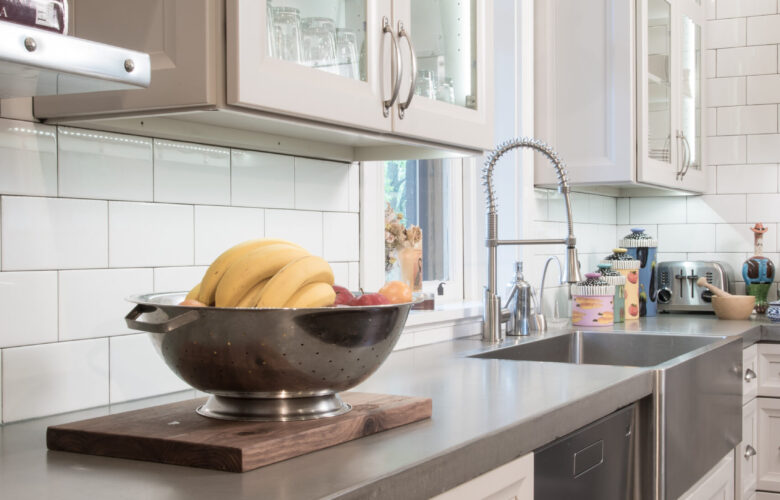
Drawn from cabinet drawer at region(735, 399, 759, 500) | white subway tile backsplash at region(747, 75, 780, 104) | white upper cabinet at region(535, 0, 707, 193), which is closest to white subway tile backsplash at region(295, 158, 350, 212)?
white upper cabinet at region(535, 0, 707, 193)

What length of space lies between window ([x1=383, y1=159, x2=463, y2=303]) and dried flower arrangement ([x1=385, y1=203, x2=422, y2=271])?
115 mm

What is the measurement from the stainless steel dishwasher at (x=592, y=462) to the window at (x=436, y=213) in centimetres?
107

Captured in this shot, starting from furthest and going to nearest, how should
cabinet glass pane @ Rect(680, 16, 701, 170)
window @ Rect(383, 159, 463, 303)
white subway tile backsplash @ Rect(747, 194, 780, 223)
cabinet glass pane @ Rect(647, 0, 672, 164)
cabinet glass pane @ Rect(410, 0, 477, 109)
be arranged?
white subway tile backsplash @ Rect(747, 194, 780, 223) → cabinet glass pane @ Rect(680, 16, 701, 170) → cabinet glass pane @ Rect(647, 0, 672, 164) → window @ Rect(383, 159, 463, 303) → cabinet glass pane @ Rect(410, 0, 477, 109)

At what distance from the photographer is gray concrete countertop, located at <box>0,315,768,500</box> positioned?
0.92 meters

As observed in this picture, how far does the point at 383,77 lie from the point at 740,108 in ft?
8.09

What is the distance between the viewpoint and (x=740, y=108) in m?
3.59

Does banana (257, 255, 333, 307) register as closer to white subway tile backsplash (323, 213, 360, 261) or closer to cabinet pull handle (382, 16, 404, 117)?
cabinet pull handle (382, 16, 404, 117)

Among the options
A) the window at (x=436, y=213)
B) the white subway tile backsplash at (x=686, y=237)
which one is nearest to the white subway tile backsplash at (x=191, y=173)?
the window at (x=436, y=213)

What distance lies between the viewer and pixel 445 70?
1.89m

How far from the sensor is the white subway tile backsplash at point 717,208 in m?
3.57

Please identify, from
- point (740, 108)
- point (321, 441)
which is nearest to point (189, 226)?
point (321, 441)

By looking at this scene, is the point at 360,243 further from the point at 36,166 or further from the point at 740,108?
the point at 740,108

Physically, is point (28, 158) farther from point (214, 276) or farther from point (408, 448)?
point (408, 448)

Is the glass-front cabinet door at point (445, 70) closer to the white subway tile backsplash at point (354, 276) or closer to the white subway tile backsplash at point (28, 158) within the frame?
the white subway tile backsplash at point (354, 276)
